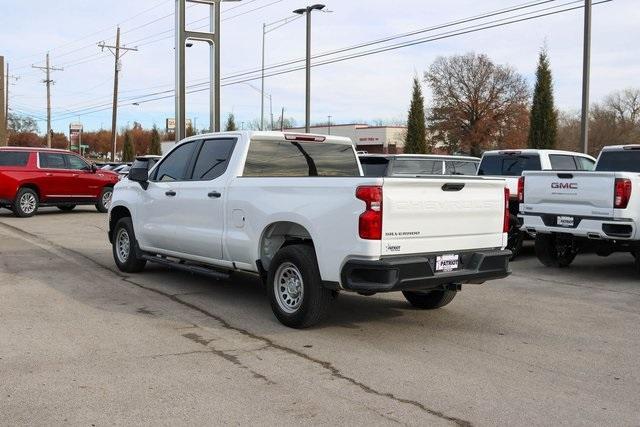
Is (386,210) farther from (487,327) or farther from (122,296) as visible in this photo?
(122,296)

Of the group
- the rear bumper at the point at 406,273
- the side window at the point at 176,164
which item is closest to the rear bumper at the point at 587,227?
the rear bumper at the point at 406,273

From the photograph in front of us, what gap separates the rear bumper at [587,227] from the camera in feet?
30.4

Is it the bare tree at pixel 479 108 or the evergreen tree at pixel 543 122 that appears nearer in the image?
the evergreen tree at pixel 543 122

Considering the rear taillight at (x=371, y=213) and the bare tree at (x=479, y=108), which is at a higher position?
the bare tree at (x=479, y=108)

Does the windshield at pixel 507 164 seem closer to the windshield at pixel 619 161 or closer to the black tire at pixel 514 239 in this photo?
the windshield at pixel 619 161

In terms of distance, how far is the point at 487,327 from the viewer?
6.75 meters

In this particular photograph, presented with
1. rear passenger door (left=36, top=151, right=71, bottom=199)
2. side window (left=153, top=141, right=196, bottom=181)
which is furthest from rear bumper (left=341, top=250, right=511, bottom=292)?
rear passenger door (left=36, top=151, right=71, bottom=199)

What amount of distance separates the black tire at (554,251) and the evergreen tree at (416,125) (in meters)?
32.2

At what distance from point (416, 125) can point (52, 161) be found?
2807 centimetres

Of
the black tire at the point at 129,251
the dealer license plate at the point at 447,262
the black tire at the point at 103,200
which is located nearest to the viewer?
the dealer license plate at the point at 447,262

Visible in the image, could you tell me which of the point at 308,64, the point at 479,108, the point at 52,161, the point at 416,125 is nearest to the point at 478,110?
the point at 479,108

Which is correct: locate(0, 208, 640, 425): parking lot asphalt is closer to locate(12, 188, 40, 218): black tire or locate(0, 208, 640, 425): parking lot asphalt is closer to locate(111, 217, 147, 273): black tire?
locate(111, 217, 147, 273): black tire

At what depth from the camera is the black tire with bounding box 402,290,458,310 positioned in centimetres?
738

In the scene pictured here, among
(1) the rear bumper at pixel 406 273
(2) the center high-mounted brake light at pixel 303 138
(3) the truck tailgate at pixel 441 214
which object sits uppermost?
(2) the center high-mounted brake light at pixel 303 138
